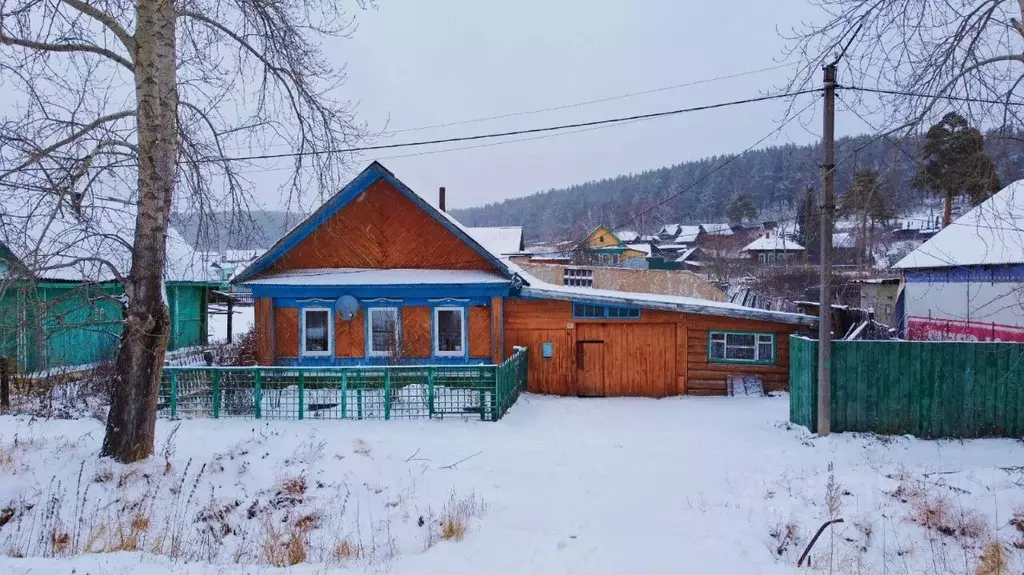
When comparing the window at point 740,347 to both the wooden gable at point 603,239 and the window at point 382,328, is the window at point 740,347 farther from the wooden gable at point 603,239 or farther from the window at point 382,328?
the wooden gable at point 603,239

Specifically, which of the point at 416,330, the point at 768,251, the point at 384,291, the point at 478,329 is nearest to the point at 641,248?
the point at 768,251

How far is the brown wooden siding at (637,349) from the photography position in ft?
53.6

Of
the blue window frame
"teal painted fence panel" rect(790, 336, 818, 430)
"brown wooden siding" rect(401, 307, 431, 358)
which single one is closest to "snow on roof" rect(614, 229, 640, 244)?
the blue window frame

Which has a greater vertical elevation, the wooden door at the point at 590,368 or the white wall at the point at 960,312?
the white wall at the point at 960,312

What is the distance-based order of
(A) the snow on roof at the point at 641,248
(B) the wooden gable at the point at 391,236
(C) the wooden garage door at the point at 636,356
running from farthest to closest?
(A) the snow on roof at the point at 641,248 < (B) the wooden gable at the point at 391,236 < (C) the wooden garage door at the point at 636,356

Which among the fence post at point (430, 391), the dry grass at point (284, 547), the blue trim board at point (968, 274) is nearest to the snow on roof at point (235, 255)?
the fence post at point (430, 391)

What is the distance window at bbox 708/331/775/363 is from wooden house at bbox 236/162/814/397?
28 mm

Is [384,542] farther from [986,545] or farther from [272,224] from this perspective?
[986,545]

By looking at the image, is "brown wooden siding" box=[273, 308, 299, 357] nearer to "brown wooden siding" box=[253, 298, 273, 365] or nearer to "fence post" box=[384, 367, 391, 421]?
"brown wooden siding" box=[253, 298, 273, 365]

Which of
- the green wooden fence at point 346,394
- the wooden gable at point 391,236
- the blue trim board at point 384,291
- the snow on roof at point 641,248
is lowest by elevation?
the green wooden fence at point 346,394

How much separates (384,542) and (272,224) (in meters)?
5.04

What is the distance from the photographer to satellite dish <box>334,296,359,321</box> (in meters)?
16.4

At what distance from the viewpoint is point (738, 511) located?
23.3 ft

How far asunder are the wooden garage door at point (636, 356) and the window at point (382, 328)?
17.1 feet
